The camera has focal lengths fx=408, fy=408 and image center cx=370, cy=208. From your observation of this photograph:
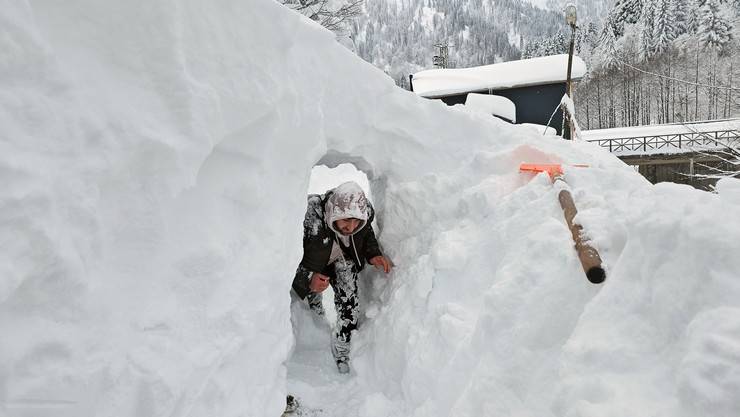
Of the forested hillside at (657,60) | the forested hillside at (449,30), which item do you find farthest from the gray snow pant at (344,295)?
the forested hillside at (449,30)

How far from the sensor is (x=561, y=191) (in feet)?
8.40

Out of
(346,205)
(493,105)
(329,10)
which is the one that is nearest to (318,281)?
(346,205)

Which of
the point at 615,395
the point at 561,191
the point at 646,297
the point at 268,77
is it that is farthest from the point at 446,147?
the point at 615,395

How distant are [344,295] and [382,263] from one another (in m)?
0.44

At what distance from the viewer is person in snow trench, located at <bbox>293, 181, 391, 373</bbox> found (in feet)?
11.3

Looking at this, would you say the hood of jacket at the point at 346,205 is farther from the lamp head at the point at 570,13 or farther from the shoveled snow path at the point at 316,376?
the lamp head at the point at 570,13

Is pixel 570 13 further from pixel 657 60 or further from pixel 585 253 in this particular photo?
pixel 657 60

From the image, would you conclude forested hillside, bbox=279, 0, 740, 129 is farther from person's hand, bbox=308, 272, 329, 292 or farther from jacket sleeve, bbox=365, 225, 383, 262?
person's hand, bbox=308, 272, 329, 292

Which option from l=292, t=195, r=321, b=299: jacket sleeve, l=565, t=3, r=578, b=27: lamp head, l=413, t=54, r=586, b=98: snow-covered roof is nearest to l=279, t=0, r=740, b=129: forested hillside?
l=413, t=54, r=586, b=98: snow-covered roof

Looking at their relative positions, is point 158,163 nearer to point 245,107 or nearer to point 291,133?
point 245,107

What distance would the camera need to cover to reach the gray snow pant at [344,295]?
3.46 metres

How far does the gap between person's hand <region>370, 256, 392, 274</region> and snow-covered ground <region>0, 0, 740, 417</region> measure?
557mm

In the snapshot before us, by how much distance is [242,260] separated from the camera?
2135mm

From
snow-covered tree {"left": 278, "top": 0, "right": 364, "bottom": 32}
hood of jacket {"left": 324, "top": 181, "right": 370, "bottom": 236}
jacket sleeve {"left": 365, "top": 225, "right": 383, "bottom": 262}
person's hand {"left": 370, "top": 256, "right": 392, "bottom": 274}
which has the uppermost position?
snow-covered tree {"left": 278, "top": 0, "right": 364, "bottom": 32}
